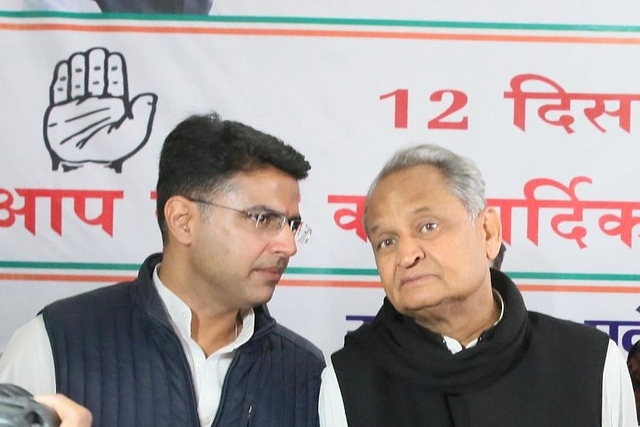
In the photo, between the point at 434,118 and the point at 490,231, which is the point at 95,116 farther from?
the point at 490,231

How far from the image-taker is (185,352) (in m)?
1.85

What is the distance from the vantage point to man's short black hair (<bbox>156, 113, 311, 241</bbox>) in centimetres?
192

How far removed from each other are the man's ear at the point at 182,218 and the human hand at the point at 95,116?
0.75 m

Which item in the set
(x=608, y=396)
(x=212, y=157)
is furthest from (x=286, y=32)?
(x=608, y=396)

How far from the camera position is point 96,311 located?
1889mm

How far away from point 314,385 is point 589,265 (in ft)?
3.52

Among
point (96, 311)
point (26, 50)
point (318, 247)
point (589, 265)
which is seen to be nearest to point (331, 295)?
point (318, 247)

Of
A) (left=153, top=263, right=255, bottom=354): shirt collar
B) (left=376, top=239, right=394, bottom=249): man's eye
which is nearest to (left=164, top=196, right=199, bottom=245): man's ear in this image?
(left=153, top=263, right=255, bottom=354): shirt collar

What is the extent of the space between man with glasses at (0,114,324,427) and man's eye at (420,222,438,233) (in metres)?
0.29

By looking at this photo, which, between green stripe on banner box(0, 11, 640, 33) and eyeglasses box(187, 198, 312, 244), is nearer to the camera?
eyeglasses box(187, 198, 312, 244)

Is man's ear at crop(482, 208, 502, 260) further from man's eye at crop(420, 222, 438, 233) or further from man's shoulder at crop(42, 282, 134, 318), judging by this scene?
man's shoulder at crop(42, 282, 134, 318)

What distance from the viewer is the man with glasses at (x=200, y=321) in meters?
1.79

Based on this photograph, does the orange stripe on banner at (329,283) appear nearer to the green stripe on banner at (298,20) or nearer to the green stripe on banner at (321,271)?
the green stripe on banner at (321,271)

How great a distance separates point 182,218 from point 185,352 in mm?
278
